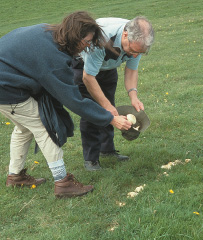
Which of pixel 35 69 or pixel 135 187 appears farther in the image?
pixel 135 187

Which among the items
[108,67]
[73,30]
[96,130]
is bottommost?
[96,130]

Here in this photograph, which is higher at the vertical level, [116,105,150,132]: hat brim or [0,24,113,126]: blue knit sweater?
[0,24,113,126]: blue knit sweater

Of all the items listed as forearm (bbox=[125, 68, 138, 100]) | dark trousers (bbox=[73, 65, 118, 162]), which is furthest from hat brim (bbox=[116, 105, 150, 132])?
dark trousers (bbox=[73, 65, 118, 162])

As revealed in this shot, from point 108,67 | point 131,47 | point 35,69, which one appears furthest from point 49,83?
point 108,67

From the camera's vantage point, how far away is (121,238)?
9.57ft

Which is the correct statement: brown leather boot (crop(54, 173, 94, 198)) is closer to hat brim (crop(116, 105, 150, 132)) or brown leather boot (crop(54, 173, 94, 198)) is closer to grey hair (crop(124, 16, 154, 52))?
hat brim (crop(116, 105, 150, 132))

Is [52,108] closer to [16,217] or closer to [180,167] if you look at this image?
[16,217]

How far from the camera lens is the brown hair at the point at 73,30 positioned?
3121 millimetres

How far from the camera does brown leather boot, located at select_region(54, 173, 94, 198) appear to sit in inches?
148

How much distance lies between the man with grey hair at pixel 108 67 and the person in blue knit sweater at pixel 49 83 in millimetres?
357

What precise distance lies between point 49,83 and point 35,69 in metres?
0.17

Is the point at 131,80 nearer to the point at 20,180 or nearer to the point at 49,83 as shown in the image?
the point at 49,83

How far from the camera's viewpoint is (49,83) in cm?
322

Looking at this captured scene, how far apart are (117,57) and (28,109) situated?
1.12 meters
